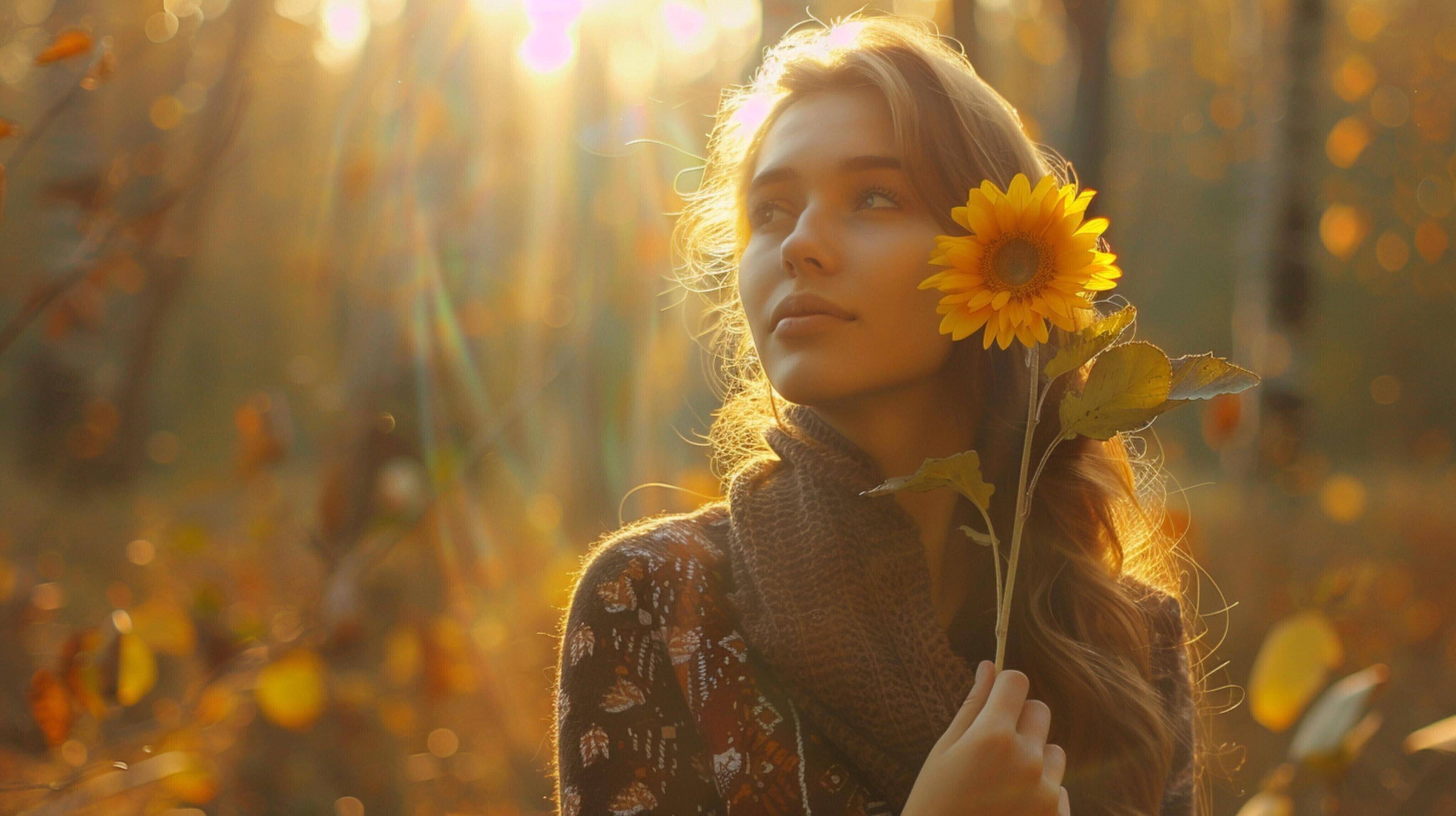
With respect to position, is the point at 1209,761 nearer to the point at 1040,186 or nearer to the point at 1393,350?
the point at 1040,186

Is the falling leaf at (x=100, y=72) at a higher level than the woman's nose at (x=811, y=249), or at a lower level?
higher

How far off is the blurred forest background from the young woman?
1.04ft

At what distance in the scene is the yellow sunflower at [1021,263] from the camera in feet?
2.97

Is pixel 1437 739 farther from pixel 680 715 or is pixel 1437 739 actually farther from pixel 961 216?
pixel 961 216

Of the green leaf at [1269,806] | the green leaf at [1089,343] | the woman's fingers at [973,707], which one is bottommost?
the green leaf at [1269,806]

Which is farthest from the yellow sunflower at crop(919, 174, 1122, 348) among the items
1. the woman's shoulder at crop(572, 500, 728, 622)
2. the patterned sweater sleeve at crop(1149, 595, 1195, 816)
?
the patterned sweater sleeve at crop(1149, 595, 1195, 816)

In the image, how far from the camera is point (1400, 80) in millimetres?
9898

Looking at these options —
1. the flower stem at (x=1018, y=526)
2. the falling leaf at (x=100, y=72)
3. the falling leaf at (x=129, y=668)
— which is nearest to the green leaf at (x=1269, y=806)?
the flower stem at (x=1018, y=526)

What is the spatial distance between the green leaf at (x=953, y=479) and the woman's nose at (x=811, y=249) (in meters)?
0.39

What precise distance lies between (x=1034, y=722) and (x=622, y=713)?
1.59ft

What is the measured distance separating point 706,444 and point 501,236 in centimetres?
339

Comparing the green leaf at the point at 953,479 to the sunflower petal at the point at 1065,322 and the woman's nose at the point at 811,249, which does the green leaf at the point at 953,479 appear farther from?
the woman's nose at the point at 811,249

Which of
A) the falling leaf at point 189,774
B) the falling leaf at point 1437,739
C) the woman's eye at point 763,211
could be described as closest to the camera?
the woman's eye at point 763,211

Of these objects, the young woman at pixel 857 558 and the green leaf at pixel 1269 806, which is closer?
the young woman at pixel 857 558
